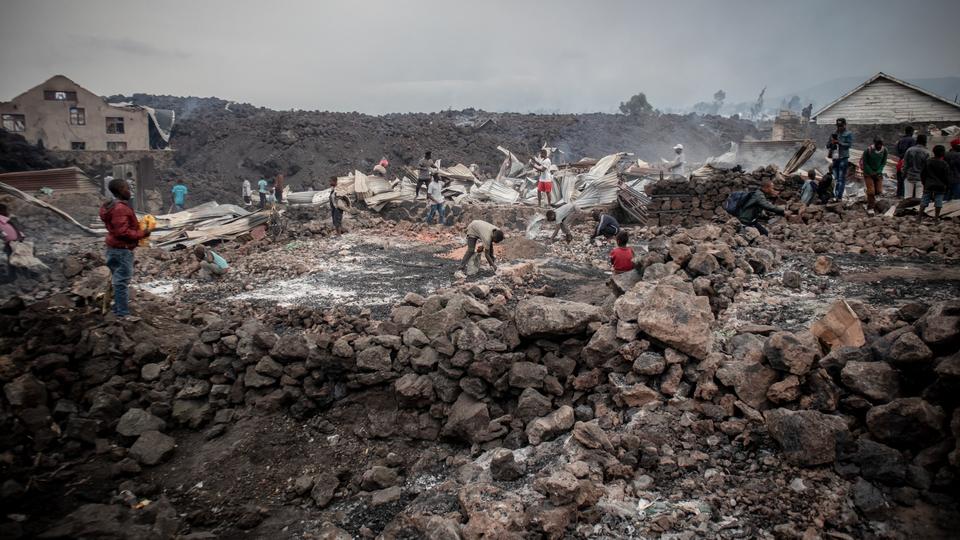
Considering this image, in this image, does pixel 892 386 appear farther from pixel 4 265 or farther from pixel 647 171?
pixel 647 171

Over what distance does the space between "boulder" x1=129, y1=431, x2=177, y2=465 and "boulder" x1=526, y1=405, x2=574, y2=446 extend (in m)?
3.21

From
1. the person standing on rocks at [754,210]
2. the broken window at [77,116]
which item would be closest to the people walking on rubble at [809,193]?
the person standing on rocks at [754,210]

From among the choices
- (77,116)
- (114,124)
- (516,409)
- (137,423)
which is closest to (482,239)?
(516,409)

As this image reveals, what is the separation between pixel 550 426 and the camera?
12.2ft

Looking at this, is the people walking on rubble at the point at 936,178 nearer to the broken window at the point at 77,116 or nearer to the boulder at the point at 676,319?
the boulder at the point at 676,319

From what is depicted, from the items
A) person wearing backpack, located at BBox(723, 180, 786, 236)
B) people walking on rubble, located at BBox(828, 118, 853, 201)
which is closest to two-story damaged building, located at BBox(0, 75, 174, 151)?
person wearing backpack, located at BBox(723, 180, 786, 236)

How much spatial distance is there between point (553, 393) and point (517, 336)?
621mm

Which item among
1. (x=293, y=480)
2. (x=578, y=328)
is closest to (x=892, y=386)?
(x=578, y=328)

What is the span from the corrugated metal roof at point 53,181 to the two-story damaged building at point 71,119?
10.4 m

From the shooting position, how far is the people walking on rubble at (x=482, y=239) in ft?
25.5

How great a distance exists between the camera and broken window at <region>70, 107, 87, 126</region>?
2444cm

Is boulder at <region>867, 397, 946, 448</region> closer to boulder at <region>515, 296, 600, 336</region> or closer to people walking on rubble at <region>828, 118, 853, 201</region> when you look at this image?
boulder at <region>515, 296, 600, 336</region>

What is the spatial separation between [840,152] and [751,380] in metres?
9.05

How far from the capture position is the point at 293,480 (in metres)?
4.18
